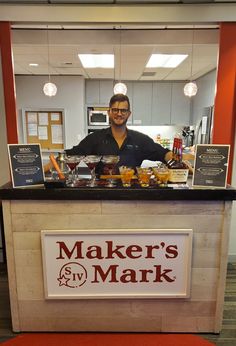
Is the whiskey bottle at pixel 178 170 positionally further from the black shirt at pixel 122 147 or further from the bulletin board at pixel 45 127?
the bulletin board at pixel 45 127

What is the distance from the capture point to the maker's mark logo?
1.88 m

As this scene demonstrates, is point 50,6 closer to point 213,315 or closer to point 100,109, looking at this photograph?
point 213,315

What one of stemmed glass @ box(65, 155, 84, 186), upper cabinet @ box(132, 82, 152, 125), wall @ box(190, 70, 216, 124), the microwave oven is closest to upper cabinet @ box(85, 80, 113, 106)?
the microwave oven

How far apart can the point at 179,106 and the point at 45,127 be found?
3.59 metres

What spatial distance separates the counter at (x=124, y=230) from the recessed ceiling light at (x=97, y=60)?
3.57 meters

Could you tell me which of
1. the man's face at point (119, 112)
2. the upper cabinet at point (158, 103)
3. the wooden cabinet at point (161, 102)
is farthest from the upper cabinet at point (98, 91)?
the man's face at point (119, 112)

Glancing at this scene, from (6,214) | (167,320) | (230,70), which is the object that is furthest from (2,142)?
(230,70)

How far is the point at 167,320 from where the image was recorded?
6.57ft

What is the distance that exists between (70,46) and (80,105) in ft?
8.65

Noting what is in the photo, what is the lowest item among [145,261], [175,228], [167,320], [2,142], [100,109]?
[167,320]

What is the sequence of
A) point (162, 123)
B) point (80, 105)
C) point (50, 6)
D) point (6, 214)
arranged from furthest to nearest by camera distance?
point (162, 123)
point (80, 105)
point (50, 6)
point (6, 214)

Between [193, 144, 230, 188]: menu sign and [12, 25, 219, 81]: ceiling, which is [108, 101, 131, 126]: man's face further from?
[12, 25, 219, 81]: ceiling

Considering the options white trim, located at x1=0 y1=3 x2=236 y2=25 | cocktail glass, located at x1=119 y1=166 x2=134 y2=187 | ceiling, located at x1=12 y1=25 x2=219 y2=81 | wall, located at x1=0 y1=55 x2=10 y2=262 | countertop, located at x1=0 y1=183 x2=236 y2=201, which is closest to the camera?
countertop, located at x1=0 y1=183 x2=236 y2=201

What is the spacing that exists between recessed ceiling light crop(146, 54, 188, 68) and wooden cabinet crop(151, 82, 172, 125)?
171 cm
